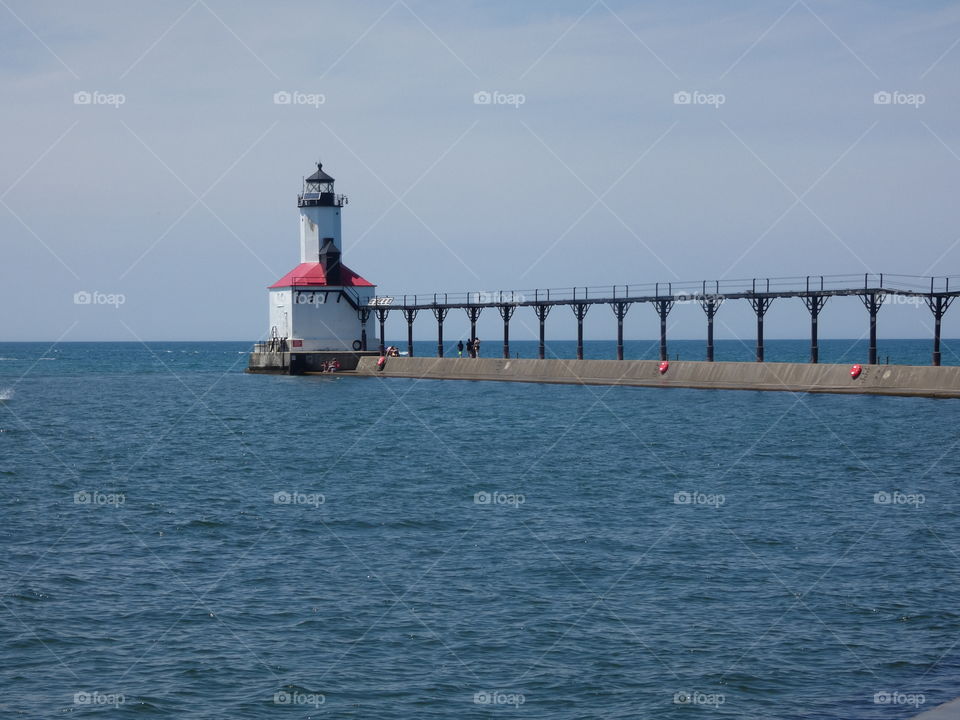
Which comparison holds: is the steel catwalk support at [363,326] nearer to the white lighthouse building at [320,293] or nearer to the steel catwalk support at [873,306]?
the white lighthouse building at [320,293]

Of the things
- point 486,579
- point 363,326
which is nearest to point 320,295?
point 363,326

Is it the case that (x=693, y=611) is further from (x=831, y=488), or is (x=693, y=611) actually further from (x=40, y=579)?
(x=831, y=488)

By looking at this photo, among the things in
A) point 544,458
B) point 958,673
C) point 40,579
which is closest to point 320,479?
point 544,458

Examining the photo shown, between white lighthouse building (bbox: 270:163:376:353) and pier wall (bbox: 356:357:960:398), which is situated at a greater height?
white lighthouse building (bbox: 270:163:376:353)

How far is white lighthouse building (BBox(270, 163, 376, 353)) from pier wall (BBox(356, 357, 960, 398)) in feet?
14.1

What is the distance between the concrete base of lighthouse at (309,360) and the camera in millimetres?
83125

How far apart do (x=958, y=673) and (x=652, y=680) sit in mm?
3967

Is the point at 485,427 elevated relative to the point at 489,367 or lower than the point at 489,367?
lower

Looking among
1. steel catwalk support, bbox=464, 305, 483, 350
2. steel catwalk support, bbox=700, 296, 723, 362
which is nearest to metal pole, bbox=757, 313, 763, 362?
steel catwalk support, bbox=700, 296, 723, 362

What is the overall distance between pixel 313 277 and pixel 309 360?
6281 mm

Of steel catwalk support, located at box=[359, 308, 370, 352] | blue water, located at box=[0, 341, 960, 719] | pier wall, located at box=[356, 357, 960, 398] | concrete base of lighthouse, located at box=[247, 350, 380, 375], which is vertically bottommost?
blue water, located at box=[0, 341, 960, 719]

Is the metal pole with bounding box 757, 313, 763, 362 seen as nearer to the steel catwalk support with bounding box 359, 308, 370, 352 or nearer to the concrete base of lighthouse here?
the concrete base of lighthouse

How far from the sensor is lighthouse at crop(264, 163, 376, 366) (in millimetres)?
83750

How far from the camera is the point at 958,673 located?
1456 centimetres
